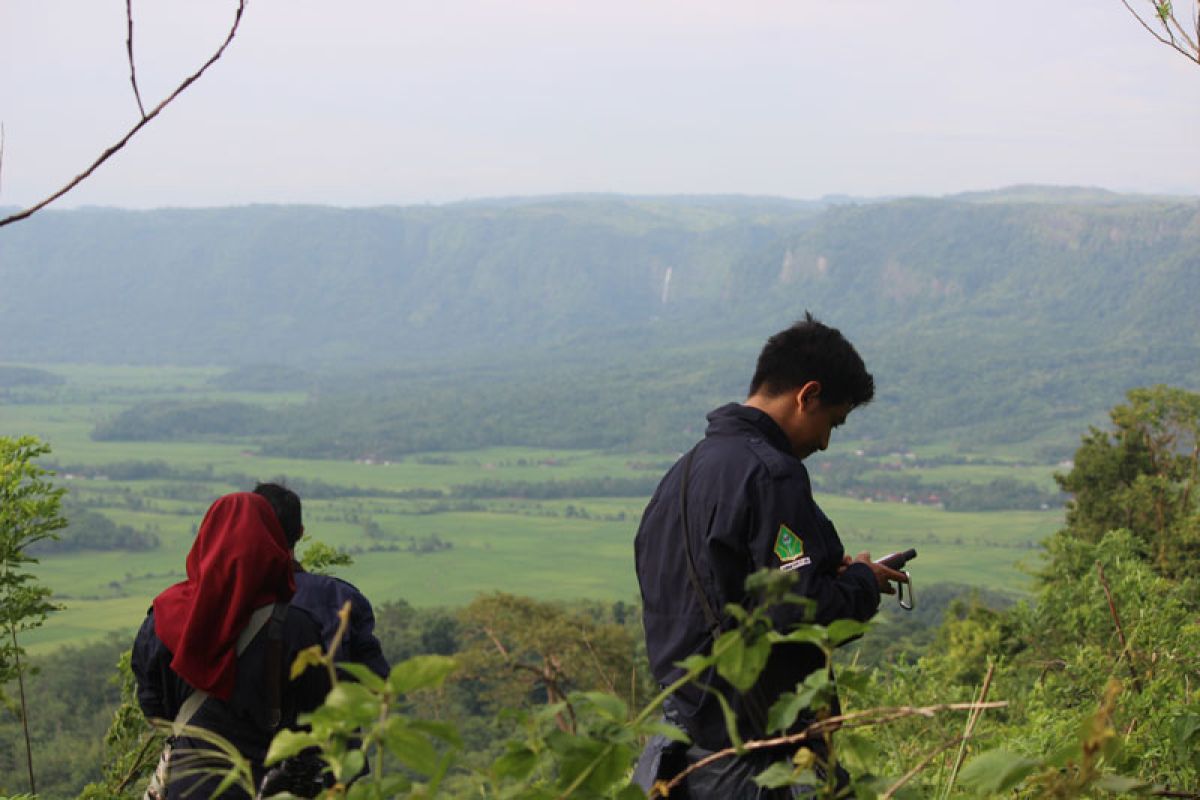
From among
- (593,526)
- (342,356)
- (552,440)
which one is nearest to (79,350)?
(342,356)

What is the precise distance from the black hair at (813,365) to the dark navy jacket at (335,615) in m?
1.06

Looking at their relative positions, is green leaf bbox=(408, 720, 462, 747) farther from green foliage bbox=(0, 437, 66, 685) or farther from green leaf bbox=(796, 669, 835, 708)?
green foliage bbox=(0, 437, 66, 685)

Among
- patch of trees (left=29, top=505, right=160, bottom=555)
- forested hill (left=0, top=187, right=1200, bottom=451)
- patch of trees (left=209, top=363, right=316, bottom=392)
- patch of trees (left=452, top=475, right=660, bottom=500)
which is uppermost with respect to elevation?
forested hill (left=0, top=187, right=1200, bottom=451)

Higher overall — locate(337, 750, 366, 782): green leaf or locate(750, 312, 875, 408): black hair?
locate(750, 312, 875, 408): black hair

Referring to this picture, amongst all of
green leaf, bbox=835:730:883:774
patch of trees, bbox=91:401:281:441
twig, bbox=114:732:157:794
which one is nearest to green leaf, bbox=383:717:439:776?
Result: green leaf, bbox=835:730:883:774

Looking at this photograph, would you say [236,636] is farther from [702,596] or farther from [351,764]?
[351,764]

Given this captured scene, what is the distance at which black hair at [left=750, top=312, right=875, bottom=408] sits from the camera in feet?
8.29

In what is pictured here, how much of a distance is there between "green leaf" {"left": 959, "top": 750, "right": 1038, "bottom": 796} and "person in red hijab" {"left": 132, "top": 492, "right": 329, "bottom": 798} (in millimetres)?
1778

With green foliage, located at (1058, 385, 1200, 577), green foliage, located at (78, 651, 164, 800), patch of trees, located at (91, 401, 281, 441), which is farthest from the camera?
patch of trees, located at (91, 401, 281, 441)

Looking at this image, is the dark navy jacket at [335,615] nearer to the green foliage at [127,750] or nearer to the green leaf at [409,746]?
the green foliage at [127,750]

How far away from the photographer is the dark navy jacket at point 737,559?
222 cm

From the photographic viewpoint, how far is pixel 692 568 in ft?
7.49

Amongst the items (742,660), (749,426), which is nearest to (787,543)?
(749,426)

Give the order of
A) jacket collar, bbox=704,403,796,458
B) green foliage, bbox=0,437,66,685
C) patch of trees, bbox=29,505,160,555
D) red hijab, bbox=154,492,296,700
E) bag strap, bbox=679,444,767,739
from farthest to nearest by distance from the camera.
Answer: patch of trees, bbox=29,505,160,555 < green foliage, bbox=0,437,66,685 < red hijab, bbox=154,492,296,700 < jacket collar, bbox=704,403,796,458 < bag strap, bbox=679,444,767,739
